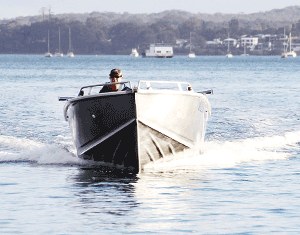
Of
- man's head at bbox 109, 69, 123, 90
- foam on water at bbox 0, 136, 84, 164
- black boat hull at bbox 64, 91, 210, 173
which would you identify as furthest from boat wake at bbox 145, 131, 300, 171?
foam on water at bbox 0, 136, 84, 164

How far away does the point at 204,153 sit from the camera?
48.2ft

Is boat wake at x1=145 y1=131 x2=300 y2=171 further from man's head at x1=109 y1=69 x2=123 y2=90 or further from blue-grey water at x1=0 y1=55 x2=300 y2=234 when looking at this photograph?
man's head at x1=109 y1=69 x2=123 y2=90

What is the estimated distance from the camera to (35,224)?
866cm

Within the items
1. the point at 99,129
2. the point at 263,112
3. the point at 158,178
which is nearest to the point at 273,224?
the point at 158,178

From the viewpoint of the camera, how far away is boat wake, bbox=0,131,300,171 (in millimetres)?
13805

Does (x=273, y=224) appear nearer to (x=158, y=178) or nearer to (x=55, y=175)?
(x=158, y=178)

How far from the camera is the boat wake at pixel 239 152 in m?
13.6

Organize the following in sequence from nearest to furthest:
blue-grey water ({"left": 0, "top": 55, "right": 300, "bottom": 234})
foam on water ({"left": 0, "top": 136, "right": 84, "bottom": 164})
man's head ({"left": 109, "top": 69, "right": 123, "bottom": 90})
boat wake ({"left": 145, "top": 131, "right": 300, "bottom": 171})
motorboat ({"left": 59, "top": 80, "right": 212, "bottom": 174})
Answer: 1. blue-grey water ({"left": 0, "top": 55, "right": 300, "bottom": 234})
2. motorboat ({"left": 59, "top": 80, "right": 212, "bottom": 174})
3. man's head ({"left": 109, "top": 69, "right": 123, "bottom": 90})
4. boat wake ({"left": 145, "top": 131, "right": 300, "bottom": 171})
5. foam on water ({"left": 0, "top": 136, "right": 84, "bottom": 164})

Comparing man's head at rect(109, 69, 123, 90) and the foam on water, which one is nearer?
man's head at rect(109, 69, 123, 90)

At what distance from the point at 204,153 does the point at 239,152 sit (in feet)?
5.44

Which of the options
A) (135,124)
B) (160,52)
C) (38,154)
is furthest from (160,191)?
(160,52)

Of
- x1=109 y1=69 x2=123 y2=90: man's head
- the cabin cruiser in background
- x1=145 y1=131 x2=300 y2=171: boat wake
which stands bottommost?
the cabin cruiser in background

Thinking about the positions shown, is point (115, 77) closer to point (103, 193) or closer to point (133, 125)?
point (133, 125)

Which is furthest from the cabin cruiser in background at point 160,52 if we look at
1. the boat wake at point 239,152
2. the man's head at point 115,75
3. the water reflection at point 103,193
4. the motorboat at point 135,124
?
the water reflection at point 103,193
